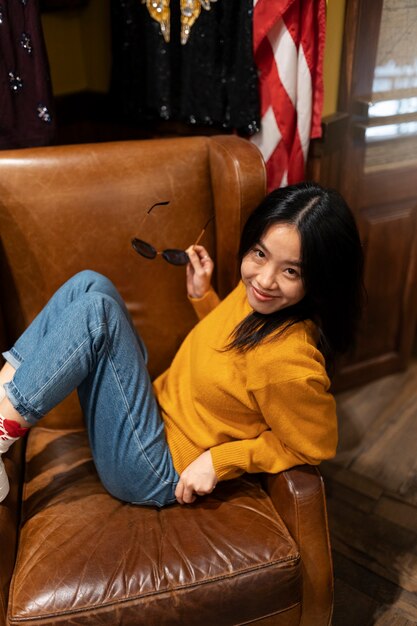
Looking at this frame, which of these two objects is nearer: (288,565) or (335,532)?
(288,565)

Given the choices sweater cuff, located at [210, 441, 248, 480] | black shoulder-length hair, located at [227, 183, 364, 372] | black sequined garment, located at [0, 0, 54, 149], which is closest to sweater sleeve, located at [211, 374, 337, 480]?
sweater cuff, located at [210, 441, 248, 480]

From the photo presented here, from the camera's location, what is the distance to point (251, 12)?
1366mm

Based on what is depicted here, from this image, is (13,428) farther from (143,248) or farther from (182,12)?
(182,12)

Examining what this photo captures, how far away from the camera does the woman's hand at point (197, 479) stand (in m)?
1.03

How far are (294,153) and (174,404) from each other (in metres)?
0.76

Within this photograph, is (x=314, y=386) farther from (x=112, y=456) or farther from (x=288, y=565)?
(x=112, y=456)

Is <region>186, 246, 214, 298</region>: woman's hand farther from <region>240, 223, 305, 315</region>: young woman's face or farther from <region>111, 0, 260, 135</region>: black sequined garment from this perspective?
<region>111, 0, 260, 135</region>: black sequined garment

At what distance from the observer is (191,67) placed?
1523 mm

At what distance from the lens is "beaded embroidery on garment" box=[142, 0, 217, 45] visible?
1443mm

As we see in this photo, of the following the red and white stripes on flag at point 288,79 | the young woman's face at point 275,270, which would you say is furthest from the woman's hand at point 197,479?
the red and white stripes on flag at point 288,79

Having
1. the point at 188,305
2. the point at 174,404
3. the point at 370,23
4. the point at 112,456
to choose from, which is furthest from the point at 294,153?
the point at 112,456

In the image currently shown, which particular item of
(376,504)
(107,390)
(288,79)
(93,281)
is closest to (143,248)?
(93,281)

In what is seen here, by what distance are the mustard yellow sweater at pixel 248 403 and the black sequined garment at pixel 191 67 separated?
0.60m

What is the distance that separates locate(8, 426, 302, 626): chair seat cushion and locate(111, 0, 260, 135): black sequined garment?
3.24ft
